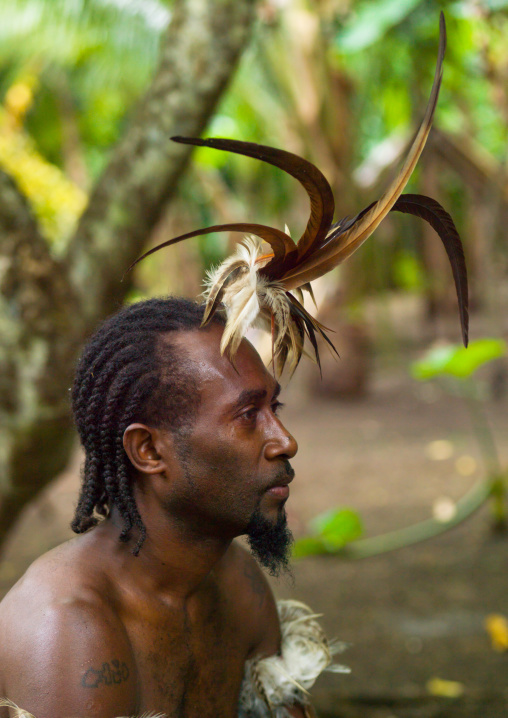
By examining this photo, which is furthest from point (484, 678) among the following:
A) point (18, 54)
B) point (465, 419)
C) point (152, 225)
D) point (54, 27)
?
point (18, 54)

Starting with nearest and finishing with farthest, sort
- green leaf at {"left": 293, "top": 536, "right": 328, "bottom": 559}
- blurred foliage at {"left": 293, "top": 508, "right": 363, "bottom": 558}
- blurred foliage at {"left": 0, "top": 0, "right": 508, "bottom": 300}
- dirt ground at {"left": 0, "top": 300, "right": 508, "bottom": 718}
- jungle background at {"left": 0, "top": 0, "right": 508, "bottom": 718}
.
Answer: jungle background at {"left": 0, "top": 0, "right": 508, "bottom": 718}
dirt ground at {"left": 0, "top": 300, "right": 508, "bottom": 718}
green leaf at {"left": 293, "top": 536, "right": 328, "bottom": 559}
blurred foliage at {"left": 293, "top": 508, "right": 363, "bottom": 558}
blurred foliage at {"left": 0, "top": 0, "right": 508, "bottom": 300}

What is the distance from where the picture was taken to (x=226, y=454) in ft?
5.63

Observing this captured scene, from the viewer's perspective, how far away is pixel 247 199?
44.6 feet

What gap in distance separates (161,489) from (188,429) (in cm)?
15

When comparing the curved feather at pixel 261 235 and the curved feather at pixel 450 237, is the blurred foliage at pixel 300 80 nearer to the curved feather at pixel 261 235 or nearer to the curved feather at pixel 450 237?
the curved feather at pixel 450 237

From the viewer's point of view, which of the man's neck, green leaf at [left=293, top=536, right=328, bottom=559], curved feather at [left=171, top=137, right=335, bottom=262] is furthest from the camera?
green leaf at [left=293, top=536, right=328, bottom=559]

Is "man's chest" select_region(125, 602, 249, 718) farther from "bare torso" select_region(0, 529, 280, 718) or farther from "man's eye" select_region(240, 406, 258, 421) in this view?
"man's eye" select_region(240, 406, 258, 421)

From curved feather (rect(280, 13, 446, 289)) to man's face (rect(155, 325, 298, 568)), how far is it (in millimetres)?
247

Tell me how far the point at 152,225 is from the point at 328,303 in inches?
248

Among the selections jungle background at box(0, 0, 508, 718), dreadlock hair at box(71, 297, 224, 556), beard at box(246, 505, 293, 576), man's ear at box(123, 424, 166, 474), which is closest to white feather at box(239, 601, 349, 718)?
beard at box(246, 505, 293, 576)

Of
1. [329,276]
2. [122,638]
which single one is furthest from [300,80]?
[122,638]

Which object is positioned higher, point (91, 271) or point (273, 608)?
point (91, 271)

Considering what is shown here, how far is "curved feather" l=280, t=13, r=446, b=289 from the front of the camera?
1558 millimetres

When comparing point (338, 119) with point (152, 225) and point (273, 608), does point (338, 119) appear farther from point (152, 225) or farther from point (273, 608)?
point (273, 608)
